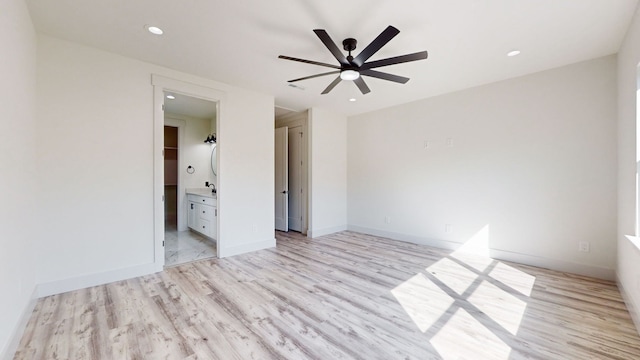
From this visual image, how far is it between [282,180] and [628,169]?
503 cm

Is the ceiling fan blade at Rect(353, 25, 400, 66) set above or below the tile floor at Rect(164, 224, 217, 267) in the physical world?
above

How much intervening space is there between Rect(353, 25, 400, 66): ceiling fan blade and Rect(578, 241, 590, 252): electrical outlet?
3.49m

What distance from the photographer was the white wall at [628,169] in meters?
2.15

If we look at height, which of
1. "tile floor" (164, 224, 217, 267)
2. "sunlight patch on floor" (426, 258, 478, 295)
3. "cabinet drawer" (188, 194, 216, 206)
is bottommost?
"sunlight patch on floor" (426, 258, 478, 295)

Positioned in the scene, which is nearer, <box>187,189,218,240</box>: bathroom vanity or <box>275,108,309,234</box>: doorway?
<box>187,189,218,240</box>: bathroom vanity

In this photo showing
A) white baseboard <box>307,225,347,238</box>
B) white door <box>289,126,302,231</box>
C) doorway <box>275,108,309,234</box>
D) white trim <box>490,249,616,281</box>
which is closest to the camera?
white trim <box>490,249,616,281</box>

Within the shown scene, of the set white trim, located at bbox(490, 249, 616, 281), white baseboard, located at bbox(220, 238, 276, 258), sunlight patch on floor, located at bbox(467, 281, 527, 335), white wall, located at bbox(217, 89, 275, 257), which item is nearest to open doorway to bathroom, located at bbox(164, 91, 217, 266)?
white baseboard, located at bbox(220, 238, 276, 258)

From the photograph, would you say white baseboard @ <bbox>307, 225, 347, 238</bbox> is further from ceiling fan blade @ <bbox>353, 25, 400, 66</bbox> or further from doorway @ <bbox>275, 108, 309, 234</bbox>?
ceiling fan blade @ <bbox>353, 25, 400, 66</bbox>

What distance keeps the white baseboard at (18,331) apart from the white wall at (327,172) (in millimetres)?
3744

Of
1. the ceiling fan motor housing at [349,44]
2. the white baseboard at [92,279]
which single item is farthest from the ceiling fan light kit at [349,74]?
the white baseboard at [92,279]

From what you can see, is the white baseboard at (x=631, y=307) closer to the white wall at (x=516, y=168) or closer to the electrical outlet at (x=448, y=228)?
the white wall at (x=516, y=168)

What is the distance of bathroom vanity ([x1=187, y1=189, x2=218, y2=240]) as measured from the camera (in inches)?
175

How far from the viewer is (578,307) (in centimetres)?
235

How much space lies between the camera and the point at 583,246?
3129mm
